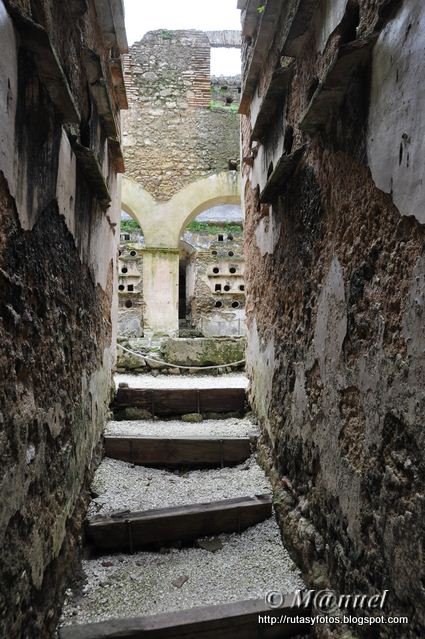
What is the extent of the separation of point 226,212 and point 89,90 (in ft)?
41.5

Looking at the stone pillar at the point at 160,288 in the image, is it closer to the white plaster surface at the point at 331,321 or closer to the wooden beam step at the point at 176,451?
the wooden beam step at the point at 176,451

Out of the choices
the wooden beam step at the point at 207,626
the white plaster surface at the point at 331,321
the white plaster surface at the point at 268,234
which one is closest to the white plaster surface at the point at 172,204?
the white plaster surface at the point at 268,234

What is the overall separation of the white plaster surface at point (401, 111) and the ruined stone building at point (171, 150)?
6854mm

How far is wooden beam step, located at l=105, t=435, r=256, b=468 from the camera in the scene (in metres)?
3.18

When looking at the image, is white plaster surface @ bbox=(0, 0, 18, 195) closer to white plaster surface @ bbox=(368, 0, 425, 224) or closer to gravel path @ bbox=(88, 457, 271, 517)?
white plaster surface @ bbox=(368, 0, 425, 224)

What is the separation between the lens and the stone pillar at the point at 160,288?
26.6 feet

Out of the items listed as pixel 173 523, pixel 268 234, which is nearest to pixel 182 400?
pixel 173 523

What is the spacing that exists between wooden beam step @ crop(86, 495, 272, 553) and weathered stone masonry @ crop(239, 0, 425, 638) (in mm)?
212

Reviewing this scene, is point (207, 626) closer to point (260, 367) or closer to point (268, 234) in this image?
point (260, 367)

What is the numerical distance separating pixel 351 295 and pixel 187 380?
3894 millimetres

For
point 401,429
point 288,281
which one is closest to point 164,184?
point 288,281

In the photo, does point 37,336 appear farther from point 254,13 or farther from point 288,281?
point 254,13

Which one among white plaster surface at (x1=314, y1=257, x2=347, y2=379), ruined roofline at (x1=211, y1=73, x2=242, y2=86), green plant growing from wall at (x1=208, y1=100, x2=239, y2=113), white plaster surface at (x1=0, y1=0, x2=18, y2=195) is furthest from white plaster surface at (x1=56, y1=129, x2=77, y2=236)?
ruined roofline at (x1=211, y1=73, x2=242, y2=86)

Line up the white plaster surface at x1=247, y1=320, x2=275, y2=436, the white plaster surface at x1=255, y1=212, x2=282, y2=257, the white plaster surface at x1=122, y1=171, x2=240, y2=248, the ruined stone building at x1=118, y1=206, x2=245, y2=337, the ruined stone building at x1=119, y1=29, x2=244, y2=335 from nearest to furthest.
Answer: the white plaster surface at x1=255, y1=212, x2=282, y2=257 → the white plaster surface at x1=247, y1=320, x2=275, y2=436 → the ruined stone building at x1=119, y1=29, x2=244, y2=335 → the white plaster surface at x1=122, y1=171, x2=240, y2=248 → the ruined stone building at x1=118, y1=206, x2=245, y2=337
